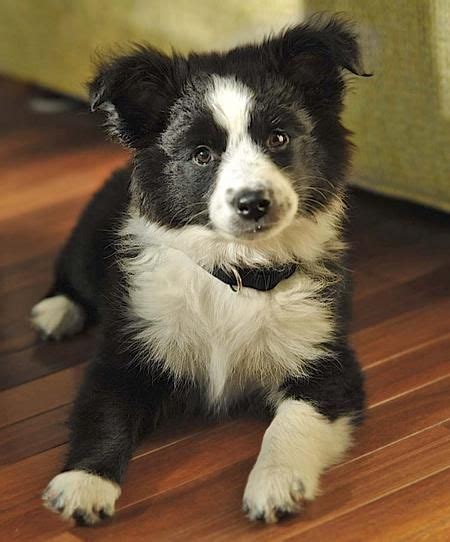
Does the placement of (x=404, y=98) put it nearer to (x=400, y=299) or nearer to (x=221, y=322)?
(x=400, y=299)

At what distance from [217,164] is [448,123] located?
1.20m

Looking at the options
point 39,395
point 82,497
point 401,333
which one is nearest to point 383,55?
point 401,333

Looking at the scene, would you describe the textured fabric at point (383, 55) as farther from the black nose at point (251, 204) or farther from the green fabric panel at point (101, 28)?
the black nose at point (251, 204)

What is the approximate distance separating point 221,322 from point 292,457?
1.23 ft

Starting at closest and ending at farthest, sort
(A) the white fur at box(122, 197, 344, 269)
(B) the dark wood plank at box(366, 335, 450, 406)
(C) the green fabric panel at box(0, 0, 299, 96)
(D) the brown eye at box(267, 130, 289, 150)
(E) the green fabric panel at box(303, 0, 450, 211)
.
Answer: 1. (D) the brown eye at box(267, 130, 289, 150)
2. (A) the white fur at box(122, 197, 344, 269)
3. (B) the dark wood plank at box(366, 335, 450, 406)
4. (E) the green fabric panel at box(303, 0, 450, 211)
5. (C) the green fabric panel at box(0, 0, 299, 96)

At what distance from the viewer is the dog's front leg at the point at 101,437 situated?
230 cm

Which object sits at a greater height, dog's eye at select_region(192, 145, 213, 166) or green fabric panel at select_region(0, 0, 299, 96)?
dog's eye at select_region(192, 145, 213, 166)

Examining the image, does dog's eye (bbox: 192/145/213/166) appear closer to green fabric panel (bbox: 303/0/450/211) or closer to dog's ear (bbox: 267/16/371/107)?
dog's ear (bbox: 267/16/371/107)

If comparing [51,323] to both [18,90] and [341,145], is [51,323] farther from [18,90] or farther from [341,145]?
[18,90]

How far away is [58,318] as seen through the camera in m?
3.20

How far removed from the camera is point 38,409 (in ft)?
9.21

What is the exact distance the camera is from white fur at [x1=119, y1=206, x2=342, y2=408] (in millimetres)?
2578

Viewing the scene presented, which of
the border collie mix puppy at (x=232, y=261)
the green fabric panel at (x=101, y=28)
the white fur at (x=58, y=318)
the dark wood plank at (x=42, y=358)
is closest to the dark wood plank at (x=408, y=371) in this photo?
the border collie mix puppy at (x=232, y=261)

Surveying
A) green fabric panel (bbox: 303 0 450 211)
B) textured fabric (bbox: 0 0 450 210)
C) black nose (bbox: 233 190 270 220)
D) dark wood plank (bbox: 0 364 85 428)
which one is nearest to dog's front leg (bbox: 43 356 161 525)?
dark wood plank (bbox: 0 364 85 428)
